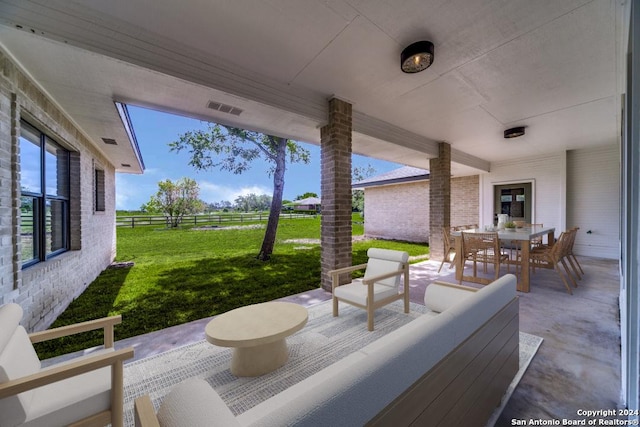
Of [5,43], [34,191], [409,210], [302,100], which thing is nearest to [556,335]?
[302,100]

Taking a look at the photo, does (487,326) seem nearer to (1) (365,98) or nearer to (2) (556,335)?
(2) (556,335)

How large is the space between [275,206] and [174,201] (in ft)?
Result: 48.7

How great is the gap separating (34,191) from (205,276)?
9.90ft

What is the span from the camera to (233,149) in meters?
8.39

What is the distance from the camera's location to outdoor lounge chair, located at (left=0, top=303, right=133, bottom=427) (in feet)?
3.75

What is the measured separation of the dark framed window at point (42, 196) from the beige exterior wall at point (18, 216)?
11cm

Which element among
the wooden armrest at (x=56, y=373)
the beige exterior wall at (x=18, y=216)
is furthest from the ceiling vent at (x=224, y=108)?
the wooden armrest at (x=56, y=373)

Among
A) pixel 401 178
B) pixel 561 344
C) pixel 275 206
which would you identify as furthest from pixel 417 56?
pixel 401 178

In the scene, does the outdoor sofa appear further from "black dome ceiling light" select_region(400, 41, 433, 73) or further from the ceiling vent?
the ceiling vent

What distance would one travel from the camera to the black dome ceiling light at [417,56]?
2736 mm

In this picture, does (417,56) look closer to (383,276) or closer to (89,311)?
(383,276)

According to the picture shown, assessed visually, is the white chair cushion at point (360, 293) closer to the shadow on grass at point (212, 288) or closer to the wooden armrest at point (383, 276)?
the wooden armrest at point (383, 276)

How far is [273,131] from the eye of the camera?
15.6 ft

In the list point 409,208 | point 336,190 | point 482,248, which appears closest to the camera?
point 336,190
